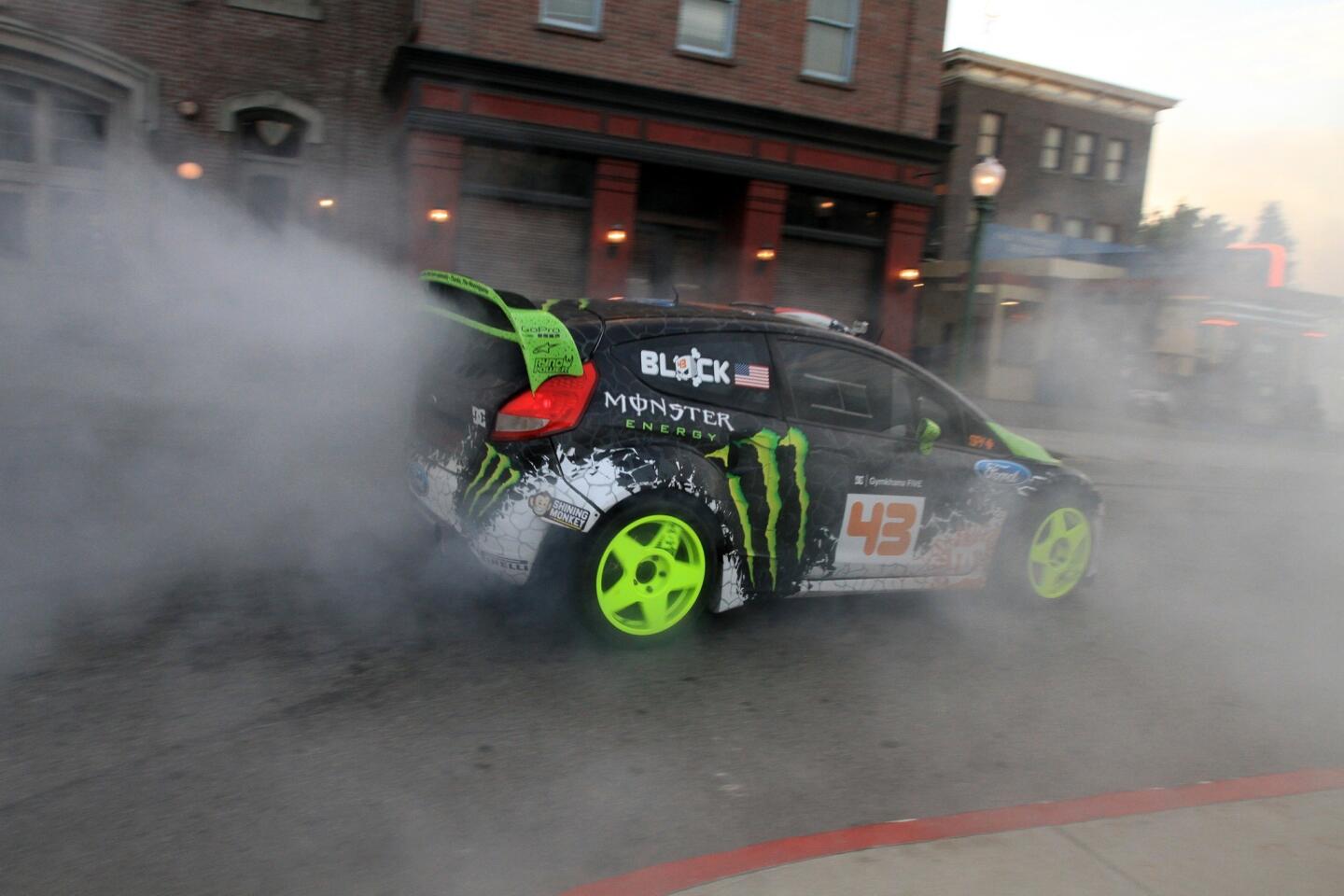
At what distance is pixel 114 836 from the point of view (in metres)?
2.94

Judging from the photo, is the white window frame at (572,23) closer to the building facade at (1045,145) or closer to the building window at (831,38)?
the building window at (831,38)

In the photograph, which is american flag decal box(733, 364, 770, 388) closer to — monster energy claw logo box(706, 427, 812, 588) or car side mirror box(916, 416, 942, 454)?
monster energy claw logo box(706, 427, 812, 588)

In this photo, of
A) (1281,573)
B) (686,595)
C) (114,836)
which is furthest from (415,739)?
(1281,573)

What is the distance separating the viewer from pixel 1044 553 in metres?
5.85

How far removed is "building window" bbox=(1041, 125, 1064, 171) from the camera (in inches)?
1244

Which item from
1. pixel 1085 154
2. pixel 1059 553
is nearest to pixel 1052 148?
pixel 1085 154

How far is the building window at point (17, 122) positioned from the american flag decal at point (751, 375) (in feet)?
41.2

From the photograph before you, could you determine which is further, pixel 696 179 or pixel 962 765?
pixel 696 179

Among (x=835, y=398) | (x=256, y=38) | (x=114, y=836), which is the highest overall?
(x=256, y=38)

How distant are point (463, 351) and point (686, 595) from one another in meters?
1.56

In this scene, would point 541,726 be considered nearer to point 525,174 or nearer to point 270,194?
point 525,174

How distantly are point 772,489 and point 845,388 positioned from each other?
72cm

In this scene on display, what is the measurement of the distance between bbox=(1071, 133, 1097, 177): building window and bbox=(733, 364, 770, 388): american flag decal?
31133mm

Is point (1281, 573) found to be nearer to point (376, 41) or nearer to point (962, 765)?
point (962, 765)
